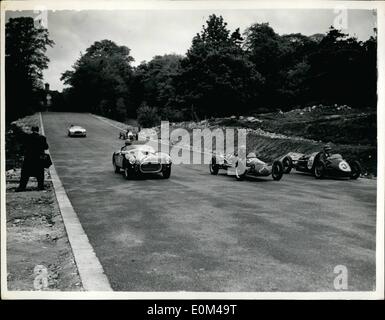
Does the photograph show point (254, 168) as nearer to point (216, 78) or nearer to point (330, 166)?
point (330, 166)

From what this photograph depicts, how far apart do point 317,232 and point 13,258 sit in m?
5.10

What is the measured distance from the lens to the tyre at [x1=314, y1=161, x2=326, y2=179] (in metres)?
14.5

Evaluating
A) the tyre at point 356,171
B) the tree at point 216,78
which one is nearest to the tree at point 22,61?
the tyre at point 356,171

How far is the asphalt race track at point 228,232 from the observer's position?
5.18m

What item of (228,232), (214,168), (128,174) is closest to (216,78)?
(214,168)

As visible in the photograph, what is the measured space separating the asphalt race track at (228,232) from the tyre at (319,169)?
44 cm

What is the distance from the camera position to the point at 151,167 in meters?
14.6

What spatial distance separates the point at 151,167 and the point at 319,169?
6070mm

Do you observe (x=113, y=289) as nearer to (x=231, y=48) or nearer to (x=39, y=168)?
(x=39, y=168)

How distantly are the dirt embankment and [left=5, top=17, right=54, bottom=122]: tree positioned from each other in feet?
6.98

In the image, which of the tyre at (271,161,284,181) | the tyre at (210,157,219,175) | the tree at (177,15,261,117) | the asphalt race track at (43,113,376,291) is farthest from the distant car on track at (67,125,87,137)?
the tyre at (271,161,284,181)

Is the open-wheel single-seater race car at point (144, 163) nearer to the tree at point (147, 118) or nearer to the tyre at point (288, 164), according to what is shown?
the tyre at point (288, 164)
